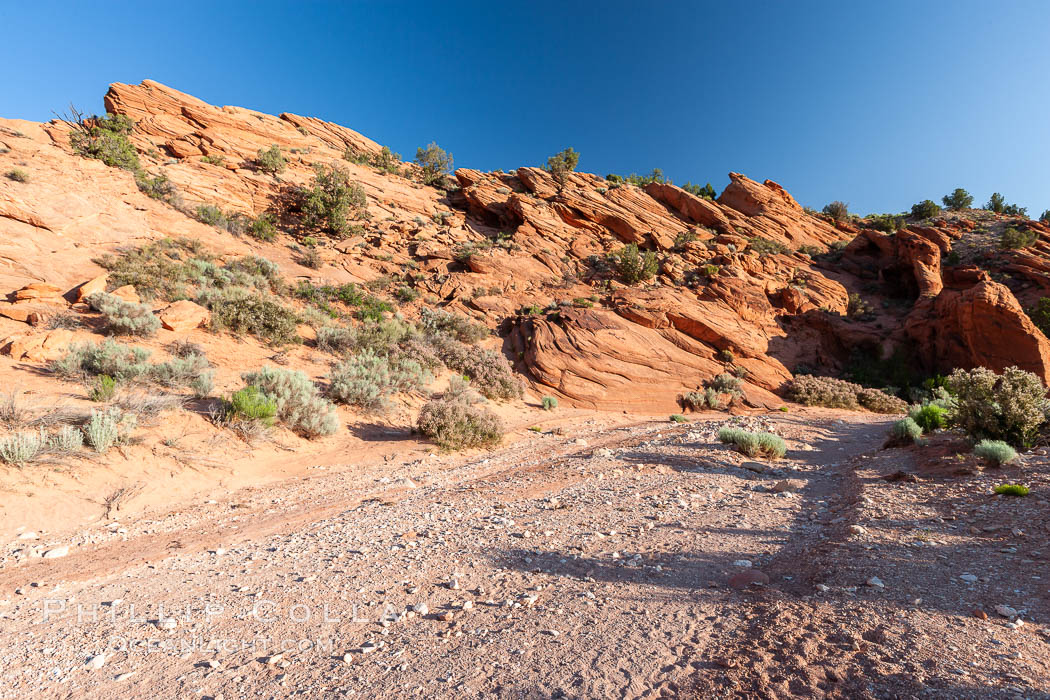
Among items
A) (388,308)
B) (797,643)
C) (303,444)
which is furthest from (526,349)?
(797,643)

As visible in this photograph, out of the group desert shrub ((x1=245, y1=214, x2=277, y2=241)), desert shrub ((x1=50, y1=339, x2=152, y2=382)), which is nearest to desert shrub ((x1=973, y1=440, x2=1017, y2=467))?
desert shrub ((x1=50, y1=339, x2=152, y2=382))

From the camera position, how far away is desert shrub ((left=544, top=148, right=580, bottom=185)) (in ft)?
101

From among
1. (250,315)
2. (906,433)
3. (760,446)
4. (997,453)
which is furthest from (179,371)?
(906,433)

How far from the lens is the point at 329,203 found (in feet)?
72.7

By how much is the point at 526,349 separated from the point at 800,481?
11325mm

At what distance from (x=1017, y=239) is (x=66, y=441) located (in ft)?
131

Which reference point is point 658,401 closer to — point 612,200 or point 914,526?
point 914,526

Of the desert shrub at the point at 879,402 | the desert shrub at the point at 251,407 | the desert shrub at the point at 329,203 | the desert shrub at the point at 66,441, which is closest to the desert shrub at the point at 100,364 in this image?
the desert shrub at the point at 251,407

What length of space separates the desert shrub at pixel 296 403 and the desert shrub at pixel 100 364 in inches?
72.6

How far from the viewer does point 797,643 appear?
2.28m

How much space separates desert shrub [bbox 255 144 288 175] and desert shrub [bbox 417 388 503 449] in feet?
74.7

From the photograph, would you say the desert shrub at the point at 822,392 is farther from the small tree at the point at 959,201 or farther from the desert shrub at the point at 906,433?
the small tree at the point at 959,201

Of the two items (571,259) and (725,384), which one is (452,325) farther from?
(725,384)

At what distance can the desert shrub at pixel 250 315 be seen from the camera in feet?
36.2
